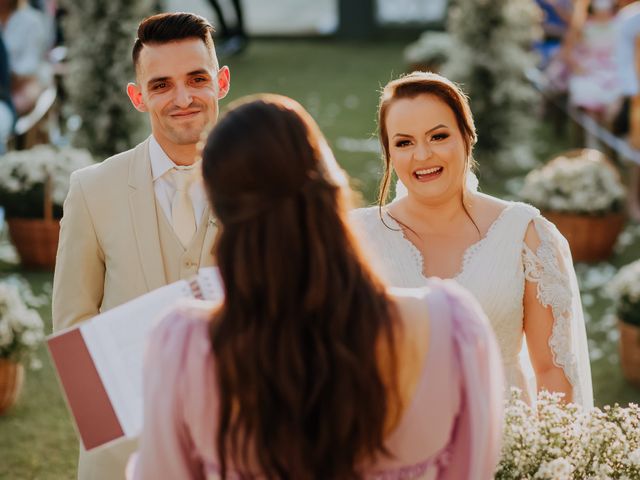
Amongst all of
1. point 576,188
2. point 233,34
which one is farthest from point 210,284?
point 233,34

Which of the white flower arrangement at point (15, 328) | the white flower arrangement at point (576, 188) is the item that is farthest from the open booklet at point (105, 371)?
the white flower arrangement at point (576, 188)

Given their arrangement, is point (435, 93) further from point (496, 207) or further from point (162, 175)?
point (162, 175)

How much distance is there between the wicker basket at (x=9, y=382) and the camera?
5.06 m

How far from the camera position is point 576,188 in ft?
24.3

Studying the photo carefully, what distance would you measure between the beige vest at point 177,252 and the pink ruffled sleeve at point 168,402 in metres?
0.96

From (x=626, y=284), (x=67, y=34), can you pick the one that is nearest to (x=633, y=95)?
(x=626, y=284)

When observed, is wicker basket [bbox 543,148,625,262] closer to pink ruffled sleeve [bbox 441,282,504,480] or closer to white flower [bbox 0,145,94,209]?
white flower [bbox 0,145,94,209]

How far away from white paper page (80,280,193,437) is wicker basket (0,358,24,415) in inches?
130

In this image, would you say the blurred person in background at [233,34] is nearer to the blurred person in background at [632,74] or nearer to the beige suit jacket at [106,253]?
the blurred person in background at [632,74]

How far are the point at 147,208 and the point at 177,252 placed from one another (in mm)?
151

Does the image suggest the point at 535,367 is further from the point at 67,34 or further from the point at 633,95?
the point at 67,34

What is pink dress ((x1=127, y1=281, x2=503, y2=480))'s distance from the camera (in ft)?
5.44

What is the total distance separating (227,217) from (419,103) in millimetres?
1596

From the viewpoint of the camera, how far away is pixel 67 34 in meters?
9.41
